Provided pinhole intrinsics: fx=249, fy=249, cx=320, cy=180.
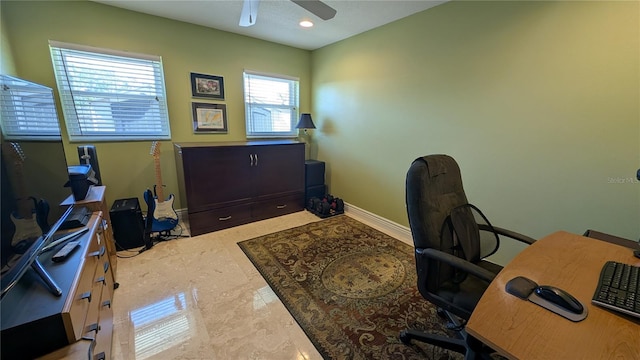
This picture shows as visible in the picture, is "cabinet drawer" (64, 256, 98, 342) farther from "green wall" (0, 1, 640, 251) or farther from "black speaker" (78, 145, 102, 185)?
"green wall" (0, 1, 640, 251)

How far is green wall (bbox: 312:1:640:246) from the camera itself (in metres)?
1.56

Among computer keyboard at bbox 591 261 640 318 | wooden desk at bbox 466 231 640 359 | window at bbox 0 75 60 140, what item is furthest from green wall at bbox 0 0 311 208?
computer keyboard at bbox 591 261 640 318

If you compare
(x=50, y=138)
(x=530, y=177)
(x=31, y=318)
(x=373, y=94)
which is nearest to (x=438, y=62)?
(x=373, y=94)

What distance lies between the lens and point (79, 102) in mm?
2471

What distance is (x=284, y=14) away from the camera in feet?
8.32

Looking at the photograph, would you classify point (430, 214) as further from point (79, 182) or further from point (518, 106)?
point (79, 182)

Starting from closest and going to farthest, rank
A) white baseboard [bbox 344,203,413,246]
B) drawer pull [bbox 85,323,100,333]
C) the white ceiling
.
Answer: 1. drawer pull [bbox 85,323,100,333]
2. the white ceiling
3. white baseboard [bbox 344,203,413,246]

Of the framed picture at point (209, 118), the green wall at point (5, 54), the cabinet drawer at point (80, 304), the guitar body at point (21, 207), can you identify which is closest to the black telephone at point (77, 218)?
the cabinet drawer at point (80, 304)

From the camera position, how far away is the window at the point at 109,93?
94.0 inches

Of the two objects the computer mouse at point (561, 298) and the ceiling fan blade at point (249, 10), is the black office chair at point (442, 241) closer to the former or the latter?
the computer mouse at point (561, 298)

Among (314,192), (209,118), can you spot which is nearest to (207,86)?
(209,118)

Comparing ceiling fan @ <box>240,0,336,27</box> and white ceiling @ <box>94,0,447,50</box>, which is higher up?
white ceiling @ <box>94,0,447,50</box>

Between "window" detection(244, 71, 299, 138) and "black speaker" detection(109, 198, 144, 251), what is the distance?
167 cm

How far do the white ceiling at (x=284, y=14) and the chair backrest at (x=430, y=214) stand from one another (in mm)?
1830
